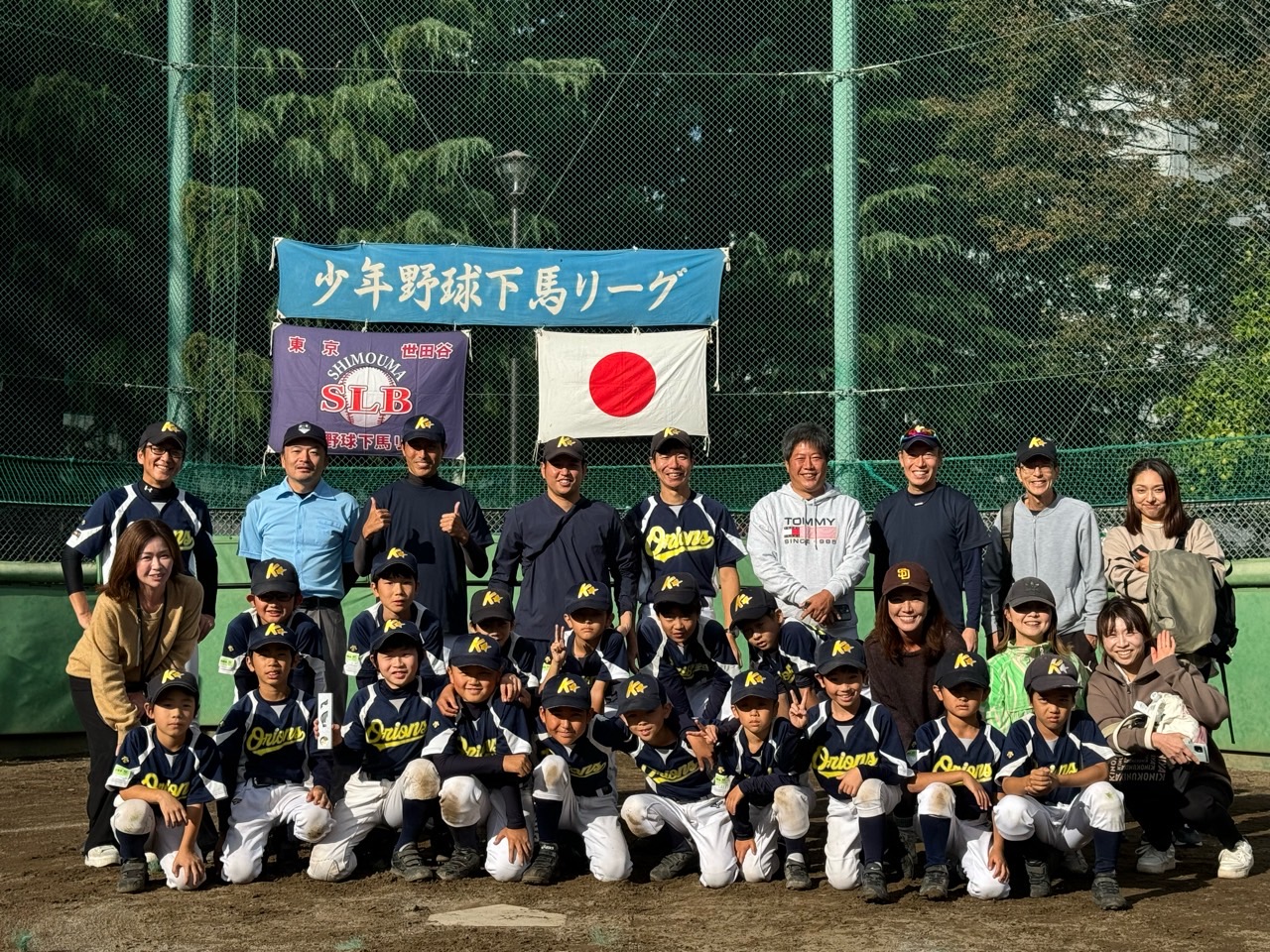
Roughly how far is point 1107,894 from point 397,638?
2.84m

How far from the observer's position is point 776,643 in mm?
6273

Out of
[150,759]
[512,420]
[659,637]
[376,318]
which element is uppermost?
[376,318]

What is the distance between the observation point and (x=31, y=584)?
31.7ft

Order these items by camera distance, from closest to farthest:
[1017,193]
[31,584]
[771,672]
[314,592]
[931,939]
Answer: [931,939] → [771,672] → [314,592] → [31,584] → [1017,193]

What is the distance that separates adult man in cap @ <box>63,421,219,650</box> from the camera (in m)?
6.32

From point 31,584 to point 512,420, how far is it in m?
3.59

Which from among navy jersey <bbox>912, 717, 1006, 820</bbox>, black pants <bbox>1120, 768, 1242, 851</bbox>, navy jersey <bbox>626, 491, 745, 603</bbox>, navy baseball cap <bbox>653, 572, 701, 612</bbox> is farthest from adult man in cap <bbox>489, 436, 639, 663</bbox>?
black pants <bbox>1120, 768, 1242, 851</bbox>

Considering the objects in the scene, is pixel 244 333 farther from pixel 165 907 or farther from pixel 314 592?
pixel 165 907

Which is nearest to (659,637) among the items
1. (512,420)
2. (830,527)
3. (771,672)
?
(771,672)

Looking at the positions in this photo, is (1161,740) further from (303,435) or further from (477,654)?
(303,435)

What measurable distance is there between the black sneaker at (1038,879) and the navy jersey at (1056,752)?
225 mm

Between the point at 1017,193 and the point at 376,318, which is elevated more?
the point at 1017,193

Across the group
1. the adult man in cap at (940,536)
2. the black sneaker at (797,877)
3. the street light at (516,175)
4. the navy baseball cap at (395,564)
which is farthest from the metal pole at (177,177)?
the black sneaker at (797,877)

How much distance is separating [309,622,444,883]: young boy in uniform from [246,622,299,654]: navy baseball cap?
1.17ft
